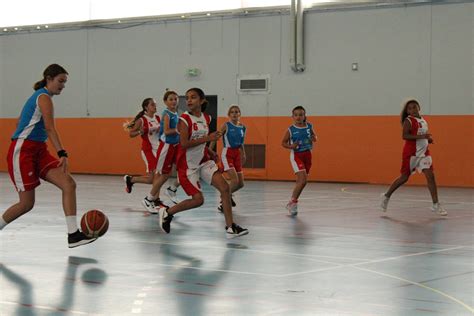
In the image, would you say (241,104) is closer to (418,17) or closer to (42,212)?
(418,17)

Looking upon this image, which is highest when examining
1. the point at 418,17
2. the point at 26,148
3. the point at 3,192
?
the point at 418,17

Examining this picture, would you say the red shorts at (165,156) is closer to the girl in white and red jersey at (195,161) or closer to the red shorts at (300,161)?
the red shorts at (300,161)

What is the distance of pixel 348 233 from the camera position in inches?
418

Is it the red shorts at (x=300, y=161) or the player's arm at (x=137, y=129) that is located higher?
the player's arm at (x=137, y=129)

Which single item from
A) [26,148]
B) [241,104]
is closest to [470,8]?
[241,104]

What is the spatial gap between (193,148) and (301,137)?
411 cm

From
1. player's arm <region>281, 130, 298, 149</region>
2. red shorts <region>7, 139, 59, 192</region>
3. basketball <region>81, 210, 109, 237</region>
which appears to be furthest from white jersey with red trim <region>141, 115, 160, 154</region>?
red shorts <region>7, 139, 59, 192</region>

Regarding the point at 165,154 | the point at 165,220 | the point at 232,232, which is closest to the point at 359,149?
the point at 165,154

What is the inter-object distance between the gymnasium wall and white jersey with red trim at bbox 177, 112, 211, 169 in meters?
14.6

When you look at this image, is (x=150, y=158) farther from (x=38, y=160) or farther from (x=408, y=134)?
(x=38, y=160)

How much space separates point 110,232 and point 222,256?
2.52m

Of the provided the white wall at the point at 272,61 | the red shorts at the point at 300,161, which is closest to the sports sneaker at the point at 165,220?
the red shorts at the point at 300,161

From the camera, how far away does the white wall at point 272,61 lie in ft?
76.7

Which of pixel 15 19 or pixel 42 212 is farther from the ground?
pixel 15 19
